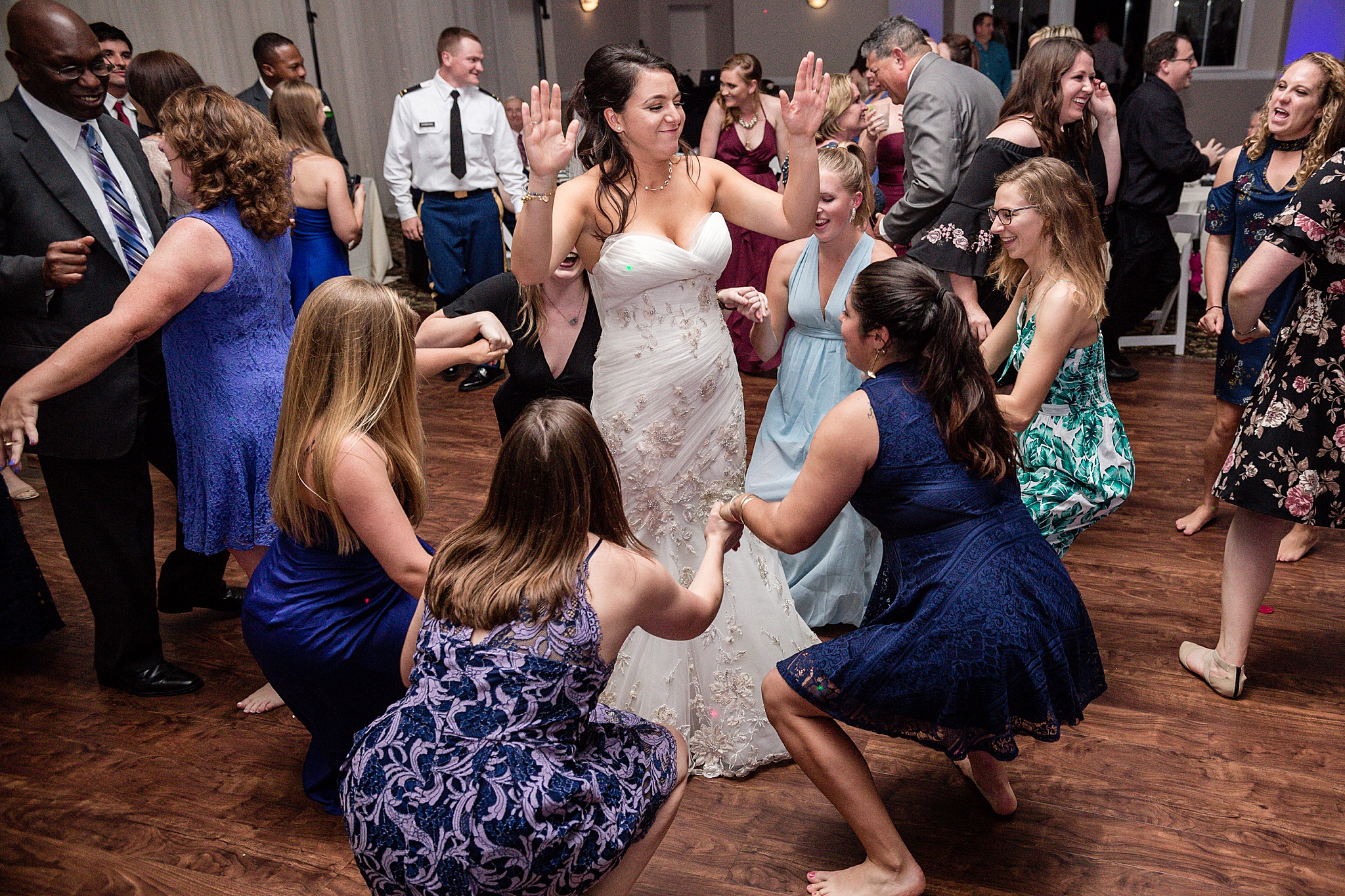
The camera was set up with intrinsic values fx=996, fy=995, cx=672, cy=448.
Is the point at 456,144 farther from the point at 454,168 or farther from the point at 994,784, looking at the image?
the point at 994,784

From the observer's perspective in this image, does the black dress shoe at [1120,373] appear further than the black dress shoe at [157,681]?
Yes

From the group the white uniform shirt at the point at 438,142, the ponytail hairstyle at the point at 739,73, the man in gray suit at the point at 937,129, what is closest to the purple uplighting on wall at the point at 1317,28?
the ponytail hairstyle at the point at 739,73

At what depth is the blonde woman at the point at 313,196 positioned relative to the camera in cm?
400

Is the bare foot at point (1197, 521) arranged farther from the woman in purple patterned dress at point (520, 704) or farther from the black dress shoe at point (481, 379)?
the black dress shoe at point (481, 379)

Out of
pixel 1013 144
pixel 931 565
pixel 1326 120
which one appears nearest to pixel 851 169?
pixel 1013 144

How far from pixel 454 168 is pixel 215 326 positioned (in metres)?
3.14

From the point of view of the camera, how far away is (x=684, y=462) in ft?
7.89

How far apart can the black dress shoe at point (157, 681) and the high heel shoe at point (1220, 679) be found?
105 inches

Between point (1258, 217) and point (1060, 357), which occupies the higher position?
point (1258, 217)

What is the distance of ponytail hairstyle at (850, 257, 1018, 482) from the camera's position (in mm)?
1761

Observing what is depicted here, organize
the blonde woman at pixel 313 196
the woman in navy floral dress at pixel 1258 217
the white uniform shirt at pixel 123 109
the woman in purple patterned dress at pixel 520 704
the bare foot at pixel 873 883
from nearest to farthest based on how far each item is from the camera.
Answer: the woman in purple patterned dress at pixel 520 704, the bare foot at pixel 873 883, the woman in navy floral dress at pixel 1258 217, the blonde woman at pixel 313 196, the white uniform shirt at pixel 123 109

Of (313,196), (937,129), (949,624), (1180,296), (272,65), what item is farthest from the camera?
(1180,296)

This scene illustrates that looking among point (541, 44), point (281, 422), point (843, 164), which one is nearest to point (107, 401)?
point (281, 422)

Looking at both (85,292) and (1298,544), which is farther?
(1298,544)
